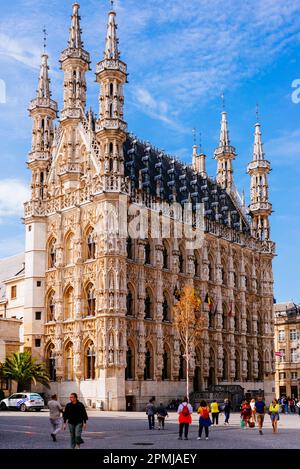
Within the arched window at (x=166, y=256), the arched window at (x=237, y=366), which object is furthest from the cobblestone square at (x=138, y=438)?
the arched window at (x=237, y=366)

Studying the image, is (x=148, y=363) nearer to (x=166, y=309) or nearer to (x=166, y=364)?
(x=166, y=364)

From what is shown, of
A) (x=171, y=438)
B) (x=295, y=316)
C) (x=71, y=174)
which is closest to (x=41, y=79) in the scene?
(x=71, y=174)

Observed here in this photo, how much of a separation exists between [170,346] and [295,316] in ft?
157

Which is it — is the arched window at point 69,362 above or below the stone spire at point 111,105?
below

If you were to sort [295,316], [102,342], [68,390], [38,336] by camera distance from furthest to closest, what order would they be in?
[295,316]
[38,336]
[68,390]
[102,342]

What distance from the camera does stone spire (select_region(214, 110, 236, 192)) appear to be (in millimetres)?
90062

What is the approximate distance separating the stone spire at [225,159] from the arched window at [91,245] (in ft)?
108

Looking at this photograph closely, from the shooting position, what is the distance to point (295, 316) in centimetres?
10750

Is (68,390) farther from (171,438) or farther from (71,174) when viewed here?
(171,438)

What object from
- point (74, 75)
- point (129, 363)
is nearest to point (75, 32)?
point (74, 75)

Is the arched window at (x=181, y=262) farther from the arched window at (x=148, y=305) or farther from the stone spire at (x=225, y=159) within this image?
the stone spire at (x=225, y=159)

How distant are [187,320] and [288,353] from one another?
5105 centimetres

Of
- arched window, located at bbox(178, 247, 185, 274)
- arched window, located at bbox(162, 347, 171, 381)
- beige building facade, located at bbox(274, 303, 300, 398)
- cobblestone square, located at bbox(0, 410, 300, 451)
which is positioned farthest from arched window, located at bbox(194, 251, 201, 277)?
beige building facade, located at bbox(274, 303, 300, 398)

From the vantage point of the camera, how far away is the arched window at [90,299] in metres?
59.7
